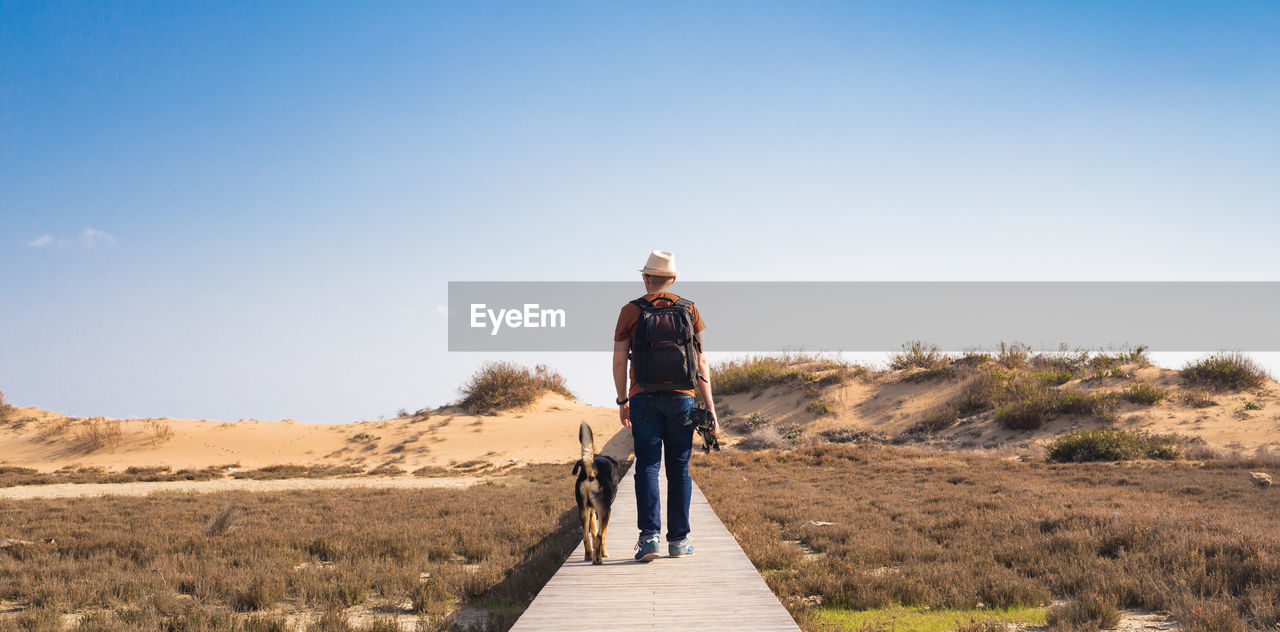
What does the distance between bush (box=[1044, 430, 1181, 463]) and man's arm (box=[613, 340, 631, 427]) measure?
55.1ft

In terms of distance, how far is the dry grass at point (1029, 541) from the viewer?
621 centimetres

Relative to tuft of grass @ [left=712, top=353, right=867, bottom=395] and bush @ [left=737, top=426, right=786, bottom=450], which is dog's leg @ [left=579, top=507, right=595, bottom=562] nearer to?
bush @ [left=737, top=426, right=786, bottom=450]

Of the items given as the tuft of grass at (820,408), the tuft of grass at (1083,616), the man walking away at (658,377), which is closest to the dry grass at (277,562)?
the man walking away at (658,377)

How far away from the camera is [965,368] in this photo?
29000 millimetres

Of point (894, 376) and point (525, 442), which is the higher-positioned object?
point (894, 376)

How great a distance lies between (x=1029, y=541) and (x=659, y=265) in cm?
567

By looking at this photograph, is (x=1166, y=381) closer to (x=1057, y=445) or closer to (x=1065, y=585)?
(x=1057, y=445)

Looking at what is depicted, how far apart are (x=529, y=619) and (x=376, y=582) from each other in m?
3.39

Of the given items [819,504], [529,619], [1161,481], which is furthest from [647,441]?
[1161,481]

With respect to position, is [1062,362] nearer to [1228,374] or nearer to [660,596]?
[1228,374]

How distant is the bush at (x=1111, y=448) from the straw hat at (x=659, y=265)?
16.8 metres

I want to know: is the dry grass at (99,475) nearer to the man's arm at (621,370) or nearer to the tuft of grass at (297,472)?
the tuft of grass at (297,472)

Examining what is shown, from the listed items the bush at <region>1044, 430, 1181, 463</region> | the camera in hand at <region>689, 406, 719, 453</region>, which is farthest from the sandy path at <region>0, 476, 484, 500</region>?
the bush at <region>1044, 430, 1181, 463</region>

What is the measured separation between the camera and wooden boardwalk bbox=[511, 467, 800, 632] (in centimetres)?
463
